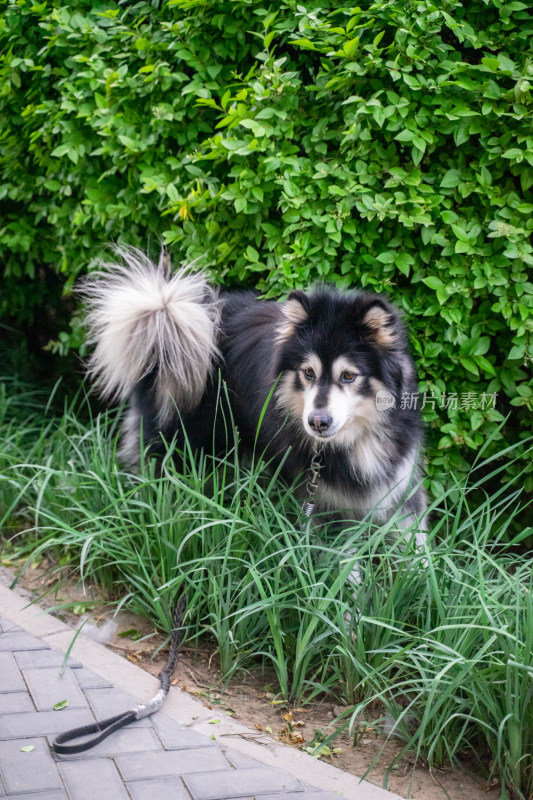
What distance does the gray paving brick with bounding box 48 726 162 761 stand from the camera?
236 centimetres

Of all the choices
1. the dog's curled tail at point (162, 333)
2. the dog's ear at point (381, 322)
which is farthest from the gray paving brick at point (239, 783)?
the dog's curled tail at point (162, 333)

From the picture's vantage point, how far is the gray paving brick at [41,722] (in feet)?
8.00

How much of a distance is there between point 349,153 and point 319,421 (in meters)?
1.22

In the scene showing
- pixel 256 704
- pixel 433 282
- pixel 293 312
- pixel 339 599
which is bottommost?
pixel 256 704

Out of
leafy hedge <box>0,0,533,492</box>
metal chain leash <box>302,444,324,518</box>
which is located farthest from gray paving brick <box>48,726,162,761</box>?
leafy hedge <box>0,0,533,492</box>

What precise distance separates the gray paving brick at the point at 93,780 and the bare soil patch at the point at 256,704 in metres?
0.51

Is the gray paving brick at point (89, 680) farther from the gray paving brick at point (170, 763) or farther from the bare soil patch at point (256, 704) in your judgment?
the gray paving brick at point (170, 763)

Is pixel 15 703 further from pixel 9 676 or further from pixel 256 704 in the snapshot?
pixel 256 704

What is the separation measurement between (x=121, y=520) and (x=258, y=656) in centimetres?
79

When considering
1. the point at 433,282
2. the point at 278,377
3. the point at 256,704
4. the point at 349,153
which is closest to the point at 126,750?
the point at 256,704

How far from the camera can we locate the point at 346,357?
3129 millimetres

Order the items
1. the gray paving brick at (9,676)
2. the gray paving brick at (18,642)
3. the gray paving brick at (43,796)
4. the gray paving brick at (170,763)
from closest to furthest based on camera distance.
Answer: the gray paving brick at (43,796) → the gray paving brick at (170,763) → the gray paving brick at (9,676) → the gray paving brick at (18,642)

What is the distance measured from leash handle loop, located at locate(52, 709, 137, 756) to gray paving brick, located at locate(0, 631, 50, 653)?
0.59 metres

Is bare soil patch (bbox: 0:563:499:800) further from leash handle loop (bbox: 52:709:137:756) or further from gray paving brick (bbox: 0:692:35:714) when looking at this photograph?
gray paving brick (bbox: 0:692:35:714)
